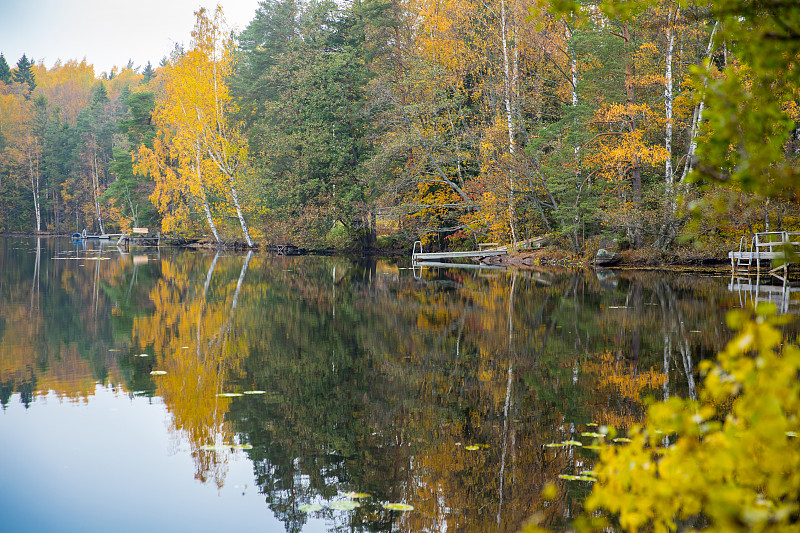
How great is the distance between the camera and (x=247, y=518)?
14.9 feet

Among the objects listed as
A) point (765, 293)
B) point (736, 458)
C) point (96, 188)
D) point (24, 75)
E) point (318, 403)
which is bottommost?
point (318, 403)

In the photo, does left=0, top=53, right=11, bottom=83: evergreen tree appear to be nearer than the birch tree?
No

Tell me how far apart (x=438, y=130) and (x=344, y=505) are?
27.6m

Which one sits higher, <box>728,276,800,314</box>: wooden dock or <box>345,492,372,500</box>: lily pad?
<box>728,276,800,314</box>: wooden dock

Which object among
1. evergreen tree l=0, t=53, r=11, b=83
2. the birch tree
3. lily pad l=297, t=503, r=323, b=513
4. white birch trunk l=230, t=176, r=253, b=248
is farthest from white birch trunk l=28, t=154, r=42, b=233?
lily pad l=297, t=503, r=323, b=513

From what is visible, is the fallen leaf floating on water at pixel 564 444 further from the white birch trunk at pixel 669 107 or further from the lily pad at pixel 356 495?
the white birch trunk at pixel 669 107

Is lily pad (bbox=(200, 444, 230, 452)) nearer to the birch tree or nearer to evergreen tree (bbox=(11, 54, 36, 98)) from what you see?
the birch tree

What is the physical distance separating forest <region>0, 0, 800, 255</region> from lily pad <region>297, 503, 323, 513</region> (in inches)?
453

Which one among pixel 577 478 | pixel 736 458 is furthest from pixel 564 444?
pixel 736 458

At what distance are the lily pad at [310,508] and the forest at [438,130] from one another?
37.7ft

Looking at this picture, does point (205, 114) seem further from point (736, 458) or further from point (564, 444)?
point (736, 458)

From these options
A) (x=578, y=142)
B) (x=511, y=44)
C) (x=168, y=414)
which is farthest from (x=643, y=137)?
(x=168, y=414)

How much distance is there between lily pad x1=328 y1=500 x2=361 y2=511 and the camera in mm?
4508

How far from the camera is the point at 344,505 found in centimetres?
454
